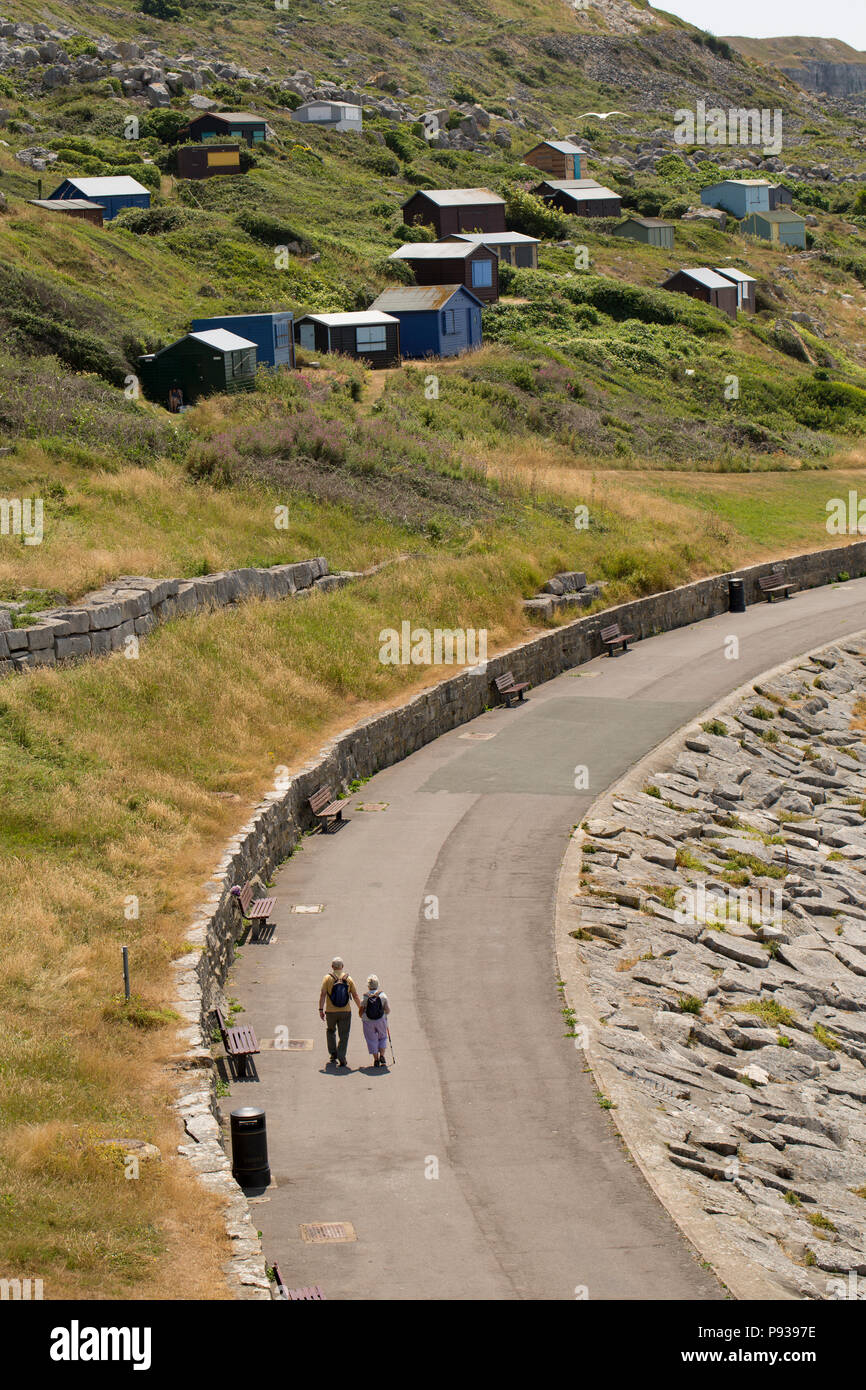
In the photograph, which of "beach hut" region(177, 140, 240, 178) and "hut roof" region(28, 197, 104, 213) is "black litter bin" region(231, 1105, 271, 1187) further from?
"beach hut" region(177, 140, 240, 178)

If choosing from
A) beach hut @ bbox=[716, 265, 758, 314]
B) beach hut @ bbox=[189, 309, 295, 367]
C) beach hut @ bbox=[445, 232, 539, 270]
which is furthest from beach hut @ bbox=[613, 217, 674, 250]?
beach hut @ bbox=[189, 309, 295, 367]

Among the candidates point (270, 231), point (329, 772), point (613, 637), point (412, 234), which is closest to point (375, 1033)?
point (329, 772)

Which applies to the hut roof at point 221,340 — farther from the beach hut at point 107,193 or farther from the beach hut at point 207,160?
the beach hut at point 207,160

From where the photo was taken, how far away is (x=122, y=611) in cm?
2355

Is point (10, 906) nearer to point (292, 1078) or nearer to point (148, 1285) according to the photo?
point (292, 1078)

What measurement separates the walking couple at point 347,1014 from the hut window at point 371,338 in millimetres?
41694

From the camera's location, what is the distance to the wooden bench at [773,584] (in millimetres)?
41312

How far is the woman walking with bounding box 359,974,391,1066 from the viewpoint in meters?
14.6

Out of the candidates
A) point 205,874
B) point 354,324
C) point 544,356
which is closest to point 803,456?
point 544,356

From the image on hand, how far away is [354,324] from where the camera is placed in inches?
2089

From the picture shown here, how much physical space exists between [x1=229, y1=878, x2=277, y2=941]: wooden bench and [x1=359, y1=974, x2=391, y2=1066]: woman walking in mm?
3485

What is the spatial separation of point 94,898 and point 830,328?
78.1 metres

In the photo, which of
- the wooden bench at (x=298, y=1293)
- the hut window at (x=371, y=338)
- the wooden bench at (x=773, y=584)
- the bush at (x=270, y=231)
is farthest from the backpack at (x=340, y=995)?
the bush at (x=270, y=231)

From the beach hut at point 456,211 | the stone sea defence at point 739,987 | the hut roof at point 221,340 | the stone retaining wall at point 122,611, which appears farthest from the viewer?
the beach hut at point 456,211
